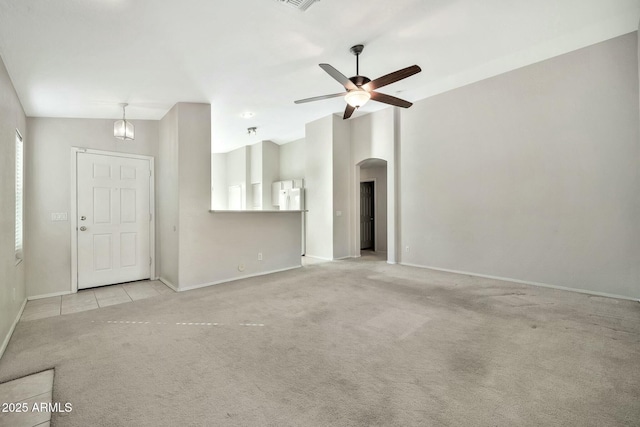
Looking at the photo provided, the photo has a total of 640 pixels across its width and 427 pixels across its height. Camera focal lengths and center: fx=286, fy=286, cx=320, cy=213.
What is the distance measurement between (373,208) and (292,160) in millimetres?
2783

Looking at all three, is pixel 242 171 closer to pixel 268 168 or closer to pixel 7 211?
pixel 268 168

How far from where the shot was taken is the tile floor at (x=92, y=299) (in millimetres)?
3378

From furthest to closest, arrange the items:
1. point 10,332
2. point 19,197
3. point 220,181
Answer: point 220,181 → point 19,197 → point 10,332

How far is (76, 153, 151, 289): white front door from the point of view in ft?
13.8

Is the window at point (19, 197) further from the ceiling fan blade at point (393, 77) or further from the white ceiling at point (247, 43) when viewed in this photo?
the ceiling fan blade at point (393, 77)

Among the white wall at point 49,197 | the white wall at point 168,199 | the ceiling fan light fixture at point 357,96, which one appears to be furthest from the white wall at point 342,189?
the white wall at point 49,197

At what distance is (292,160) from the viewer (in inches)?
331

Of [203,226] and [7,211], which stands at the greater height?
[7,211]

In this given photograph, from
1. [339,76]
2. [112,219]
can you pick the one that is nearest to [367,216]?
[339,76]

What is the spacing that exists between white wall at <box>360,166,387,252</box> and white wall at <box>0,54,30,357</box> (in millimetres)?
7112

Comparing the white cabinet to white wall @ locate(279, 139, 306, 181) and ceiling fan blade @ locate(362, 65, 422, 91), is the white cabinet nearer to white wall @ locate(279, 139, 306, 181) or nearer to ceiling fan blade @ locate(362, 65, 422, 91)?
white wall @ locate(279, 139, 306, 181)

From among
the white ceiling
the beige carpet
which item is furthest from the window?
the beige carpet

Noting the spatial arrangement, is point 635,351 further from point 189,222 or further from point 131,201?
point 131,201

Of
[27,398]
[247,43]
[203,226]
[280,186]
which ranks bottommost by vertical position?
[27,398]
